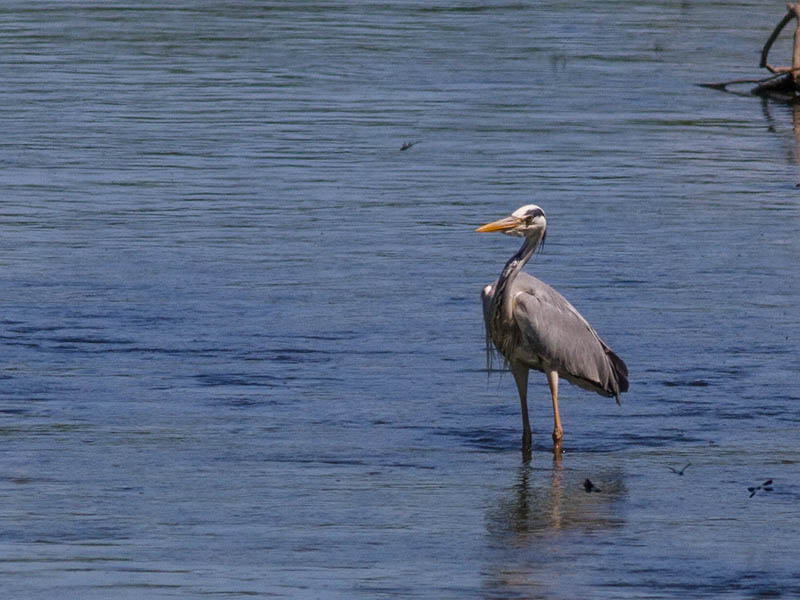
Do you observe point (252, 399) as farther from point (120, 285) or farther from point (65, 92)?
point (65, 92)

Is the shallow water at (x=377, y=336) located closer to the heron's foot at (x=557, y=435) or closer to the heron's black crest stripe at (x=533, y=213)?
the heron's foot at (x=557, y=435)

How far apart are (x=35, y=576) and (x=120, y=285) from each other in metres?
6.67

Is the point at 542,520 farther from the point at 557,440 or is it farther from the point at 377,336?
the point at 377,336

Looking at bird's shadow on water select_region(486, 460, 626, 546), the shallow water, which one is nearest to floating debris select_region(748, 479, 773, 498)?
the shallow water

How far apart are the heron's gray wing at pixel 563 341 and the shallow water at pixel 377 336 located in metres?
0.36

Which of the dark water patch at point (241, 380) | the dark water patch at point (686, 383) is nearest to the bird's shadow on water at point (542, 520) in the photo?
the dark water patch at point (686, 383)

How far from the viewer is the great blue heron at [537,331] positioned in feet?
34.6

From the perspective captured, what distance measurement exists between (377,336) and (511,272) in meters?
2.67

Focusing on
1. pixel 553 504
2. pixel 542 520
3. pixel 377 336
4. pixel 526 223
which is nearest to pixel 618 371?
pixel 526 223

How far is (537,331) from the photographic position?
34.5 feet

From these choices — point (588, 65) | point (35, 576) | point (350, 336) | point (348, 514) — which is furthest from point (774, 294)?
point (588, 65)

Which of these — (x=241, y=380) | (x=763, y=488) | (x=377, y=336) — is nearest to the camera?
(x=763, y=488)

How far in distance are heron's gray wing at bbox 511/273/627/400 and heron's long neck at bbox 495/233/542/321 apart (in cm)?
7

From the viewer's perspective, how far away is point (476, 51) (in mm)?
31453
